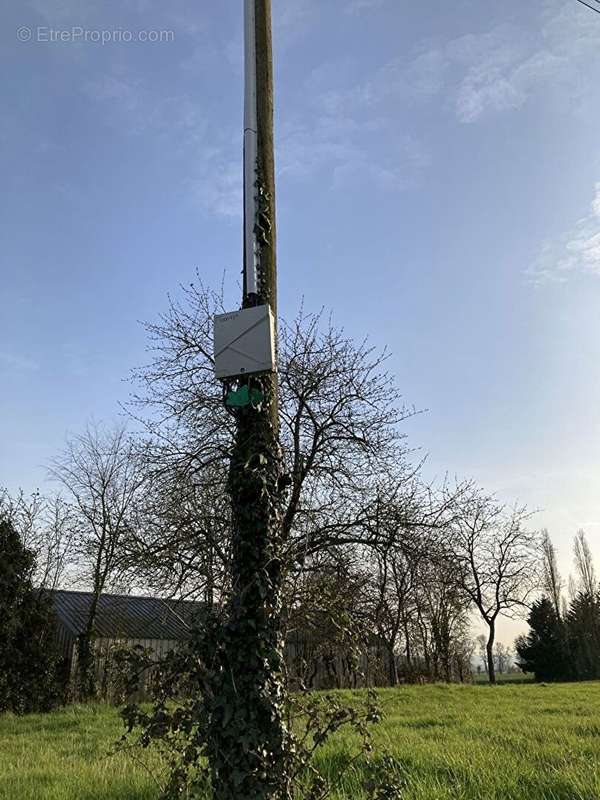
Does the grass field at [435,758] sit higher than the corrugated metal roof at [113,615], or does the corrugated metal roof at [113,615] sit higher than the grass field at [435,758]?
the corrugated metal roof at [113,615]

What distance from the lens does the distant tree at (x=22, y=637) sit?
39.0 ft

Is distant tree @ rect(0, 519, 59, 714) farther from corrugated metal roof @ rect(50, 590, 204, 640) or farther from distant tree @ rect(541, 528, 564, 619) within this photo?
distant tree @ rect(541, 528, 564, 619)

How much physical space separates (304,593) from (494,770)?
260 centimetres

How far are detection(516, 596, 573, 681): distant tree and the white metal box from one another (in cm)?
3394

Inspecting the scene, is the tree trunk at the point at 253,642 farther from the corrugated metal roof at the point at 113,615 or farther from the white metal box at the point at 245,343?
the corrugated metal roof at the point at 113,615

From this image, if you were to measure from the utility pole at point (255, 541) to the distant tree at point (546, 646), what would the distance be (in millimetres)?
33751

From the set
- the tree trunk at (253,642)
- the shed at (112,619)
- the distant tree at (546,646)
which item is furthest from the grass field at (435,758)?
the distant tree at (546,646)

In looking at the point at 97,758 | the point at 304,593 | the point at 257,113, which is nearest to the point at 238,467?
the point at 304,593

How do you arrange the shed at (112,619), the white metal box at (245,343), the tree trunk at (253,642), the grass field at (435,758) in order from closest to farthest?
the tree trunk at (253,642) < the white metal box at (245,343) < the grass field at (435,758) < the shed at (112,619)

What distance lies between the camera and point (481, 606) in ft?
89.2

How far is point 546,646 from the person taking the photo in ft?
109

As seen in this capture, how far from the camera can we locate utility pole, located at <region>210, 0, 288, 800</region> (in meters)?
2.98

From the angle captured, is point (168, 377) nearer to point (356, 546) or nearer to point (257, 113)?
point (356, 546)

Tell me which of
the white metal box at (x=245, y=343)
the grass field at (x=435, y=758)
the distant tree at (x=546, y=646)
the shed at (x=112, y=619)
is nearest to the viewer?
the white metal box at (x=245, y=343)
